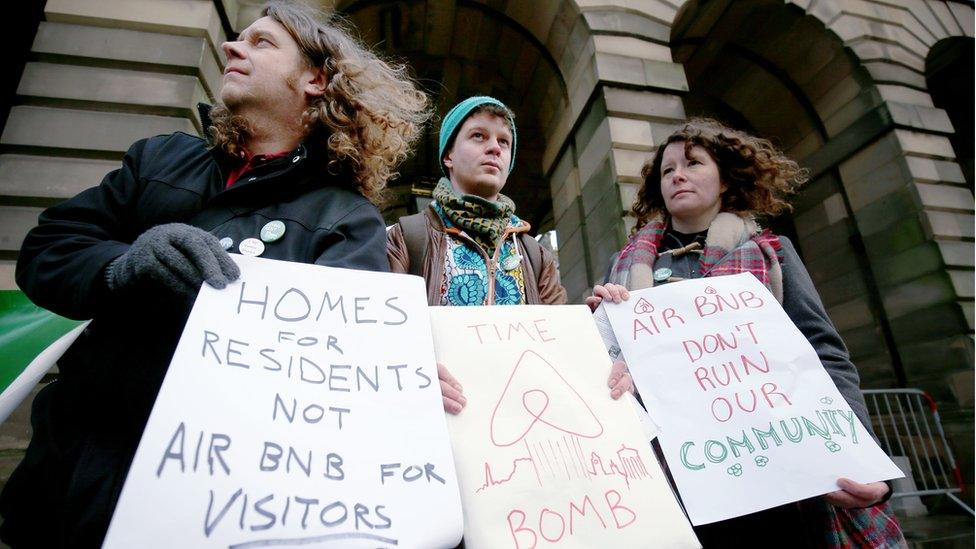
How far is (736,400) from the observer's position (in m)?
1.30

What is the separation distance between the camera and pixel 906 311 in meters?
5.59

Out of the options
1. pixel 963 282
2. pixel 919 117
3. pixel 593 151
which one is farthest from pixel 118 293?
pixel 919 117

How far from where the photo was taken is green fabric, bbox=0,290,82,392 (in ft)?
4.78

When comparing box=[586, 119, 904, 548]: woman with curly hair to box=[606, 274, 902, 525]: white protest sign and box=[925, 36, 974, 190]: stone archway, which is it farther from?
box=[925, 36, 974, 190]: stone archway

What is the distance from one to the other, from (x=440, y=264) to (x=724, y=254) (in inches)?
42.2

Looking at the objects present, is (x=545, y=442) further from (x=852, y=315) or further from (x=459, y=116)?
(x=852, y=315)

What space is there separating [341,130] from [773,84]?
774cm

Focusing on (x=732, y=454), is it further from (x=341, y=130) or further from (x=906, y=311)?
(x=906, y=311)

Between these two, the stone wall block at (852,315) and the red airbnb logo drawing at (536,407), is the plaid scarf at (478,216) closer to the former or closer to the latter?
the red airbnb logo drawing at (536,407)

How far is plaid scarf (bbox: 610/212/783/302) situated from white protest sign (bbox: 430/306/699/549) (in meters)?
0.72

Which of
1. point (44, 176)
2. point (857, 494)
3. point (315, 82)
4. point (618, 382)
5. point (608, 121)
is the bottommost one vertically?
point (857, 494)

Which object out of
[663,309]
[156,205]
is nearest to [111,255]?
[156,205]

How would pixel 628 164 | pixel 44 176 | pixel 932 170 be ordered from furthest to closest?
pixel 932 170 < pixel 628 164 < pixel 44 176

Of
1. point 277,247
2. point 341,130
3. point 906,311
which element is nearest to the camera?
point 277,247
